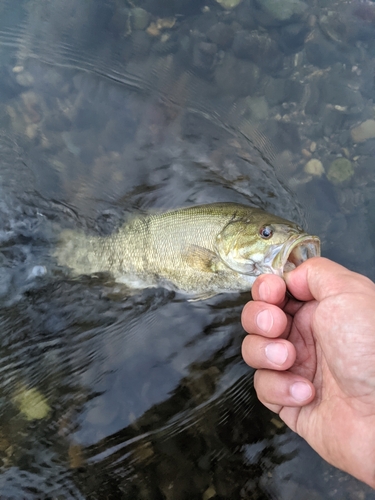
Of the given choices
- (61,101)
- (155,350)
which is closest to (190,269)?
(155,350)

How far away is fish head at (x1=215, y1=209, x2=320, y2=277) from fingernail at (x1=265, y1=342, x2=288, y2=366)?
0.65m

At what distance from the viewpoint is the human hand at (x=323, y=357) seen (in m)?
2.47

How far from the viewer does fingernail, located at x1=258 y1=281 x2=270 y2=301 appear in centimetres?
292

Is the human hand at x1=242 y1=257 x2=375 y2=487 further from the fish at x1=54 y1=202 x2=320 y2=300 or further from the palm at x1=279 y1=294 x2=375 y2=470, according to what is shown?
the fish at x1=54 y1=202 x2=320 y2=300

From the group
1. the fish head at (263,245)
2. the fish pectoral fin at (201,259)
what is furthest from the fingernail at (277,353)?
the fish pectoral fin at (201,259)

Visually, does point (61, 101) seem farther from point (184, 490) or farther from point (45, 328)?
point (184, 490)

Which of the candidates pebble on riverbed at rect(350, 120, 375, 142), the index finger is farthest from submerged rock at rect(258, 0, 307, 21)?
the index finger

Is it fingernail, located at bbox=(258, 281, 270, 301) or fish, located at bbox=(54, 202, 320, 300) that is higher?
fingernail, located at bbox=(258, 281, 270, 301)

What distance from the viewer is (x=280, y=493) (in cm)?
397

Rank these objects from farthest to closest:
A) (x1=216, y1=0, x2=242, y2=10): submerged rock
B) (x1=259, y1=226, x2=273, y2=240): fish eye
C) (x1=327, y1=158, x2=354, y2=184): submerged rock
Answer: (x1=216, y1=0, x2=242, y2=10): submerged rock → (x1=327, y1=158, x2=354, y2=184): submerged rock → (x1=259, y1=226, x2=273, y2=240): fish eye

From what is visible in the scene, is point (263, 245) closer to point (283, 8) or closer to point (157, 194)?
point (157, 194)

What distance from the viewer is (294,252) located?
11.2ft

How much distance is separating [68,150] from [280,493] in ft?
16.1

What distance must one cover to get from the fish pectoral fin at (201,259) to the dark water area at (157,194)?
576mm
